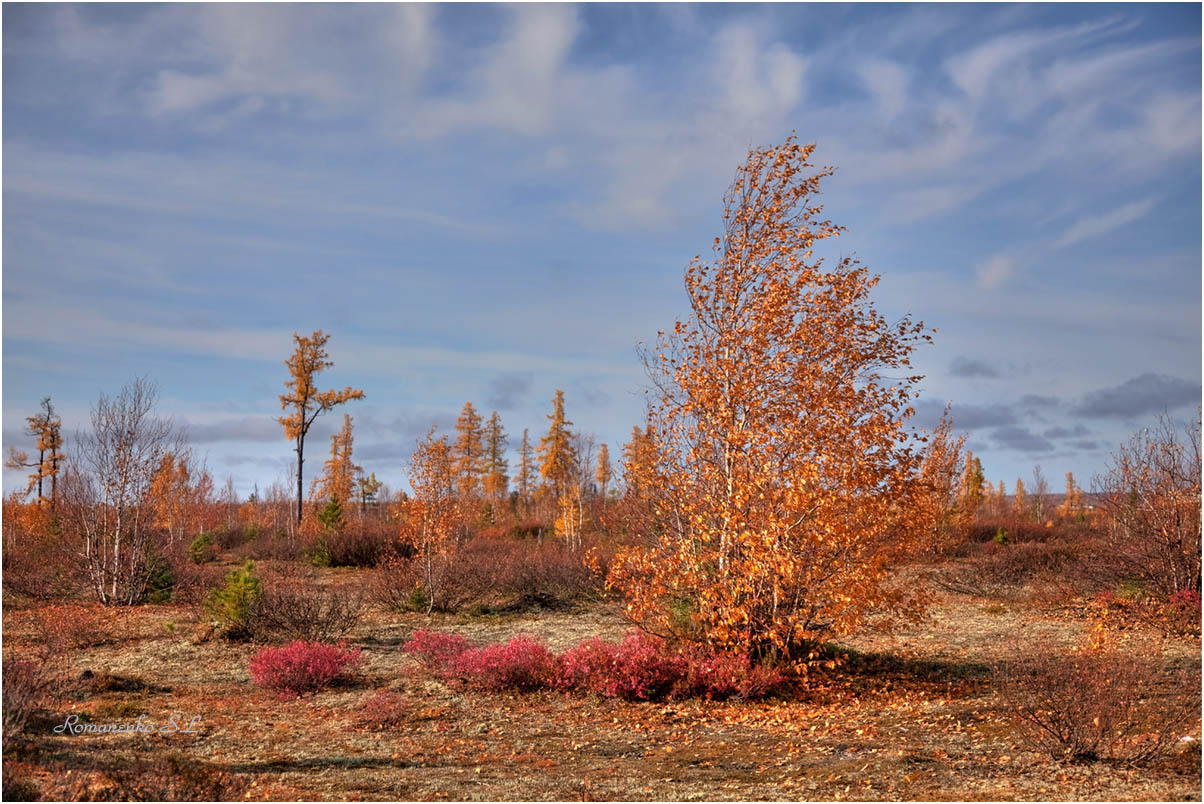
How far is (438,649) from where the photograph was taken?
12.8 m

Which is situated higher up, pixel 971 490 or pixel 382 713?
pixel 971 490

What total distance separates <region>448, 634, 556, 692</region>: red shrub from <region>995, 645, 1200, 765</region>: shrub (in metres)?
5.98

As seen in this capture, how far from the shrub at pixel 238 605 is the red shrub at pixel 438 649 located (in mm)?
4052

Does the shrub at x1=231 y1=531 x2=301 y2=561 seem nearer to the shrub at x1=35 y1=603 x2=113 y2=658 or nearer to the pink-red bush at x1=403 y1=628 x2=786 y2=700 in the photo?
the shrub at x1=35 y1=603 x2=113 y2=658

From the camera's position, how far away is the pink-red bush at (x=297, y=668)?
39.4 ft

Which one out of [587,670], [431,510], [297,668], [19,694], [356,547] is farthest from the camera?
[356,547]

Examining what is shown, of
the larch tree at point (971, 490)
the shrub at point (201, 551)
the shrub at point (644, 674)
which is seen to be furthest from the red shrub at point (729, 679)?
the larch tree at point (971, 490)

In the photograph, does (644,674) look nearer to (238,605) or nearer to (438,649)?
(438,649)

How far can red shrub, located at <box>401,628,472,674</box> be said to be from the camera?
12617mm

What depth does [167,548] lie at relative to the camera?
22906 mm

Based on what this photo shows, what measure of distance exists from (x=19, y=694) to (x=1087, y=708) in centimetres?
1023

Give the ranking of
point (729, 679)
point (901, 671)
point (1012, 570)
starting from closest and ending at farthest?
point (729, 679) < point (901, 671) < point (1012, 570)

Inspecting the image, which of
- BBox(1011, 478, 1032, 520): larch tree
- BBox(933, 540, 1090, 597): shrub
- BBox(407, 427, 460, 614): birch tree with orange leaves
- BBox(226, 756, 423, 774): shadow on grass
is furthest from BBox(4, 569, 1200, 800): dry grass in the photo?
BBox(1011, 478, 1032, 520): larch tree

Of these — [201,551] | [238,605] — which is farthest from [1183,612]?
[201,551]
